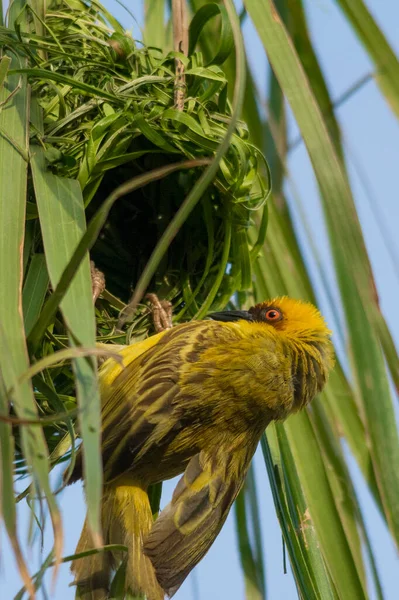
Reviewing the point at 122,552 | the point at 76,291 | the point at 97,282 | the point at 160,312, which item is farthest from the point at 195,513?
the point at 76,291

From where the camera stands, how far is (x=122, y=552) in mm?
2166

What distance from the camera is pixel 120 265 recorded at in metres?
2.70

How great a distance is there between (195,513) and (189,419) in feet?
0.87

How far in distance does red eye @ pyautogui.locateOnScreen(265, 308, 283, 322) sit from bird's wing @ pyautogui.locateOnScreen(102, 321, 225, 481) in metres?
0.20

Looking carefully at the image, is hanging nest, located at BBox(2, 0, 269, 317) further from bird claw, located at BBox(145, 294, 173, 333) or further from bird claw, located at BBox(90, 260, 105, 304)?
bird claw, located at BBox(90, 260, 105, 304)

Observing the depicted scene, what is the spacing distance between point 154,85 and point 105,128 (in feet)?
0.75

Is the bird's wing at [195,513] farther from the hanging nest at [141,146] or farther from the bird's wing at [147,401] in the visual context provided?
the hanging nest at [141,146]

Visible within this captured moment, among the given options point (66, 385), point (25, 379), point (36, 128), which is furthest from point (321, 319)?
point (25, 379)

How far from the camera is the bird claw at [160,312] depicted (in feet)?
8.39

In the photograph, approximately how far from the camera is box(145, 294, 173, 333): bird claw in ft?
8.39

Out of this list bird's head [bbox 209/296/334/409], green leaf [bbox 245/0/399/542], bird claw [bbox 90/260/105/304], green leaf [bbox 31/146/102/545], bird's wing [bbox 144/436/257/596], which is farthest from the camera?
bird's head [bbox 209/296/334/409]

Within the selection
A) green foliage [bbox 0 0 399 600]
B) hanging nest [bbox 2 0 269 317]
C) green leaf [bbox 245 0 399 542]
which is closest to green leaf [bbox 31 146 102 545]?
green foliage [bbox 0 0 399 600]

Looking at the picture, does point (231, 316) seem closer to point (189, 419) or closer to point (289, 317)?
point (289, 317)

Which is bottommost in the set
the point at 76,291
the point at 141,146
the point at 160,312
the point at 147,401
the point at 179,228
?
the point at 76,291
